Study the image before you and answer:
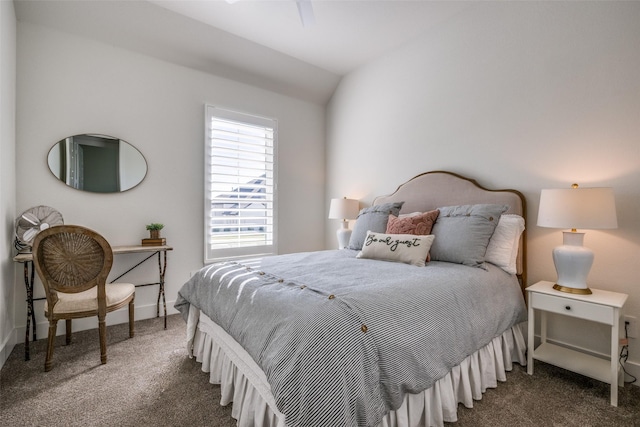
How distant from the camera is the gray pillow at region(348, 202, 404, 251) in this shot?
2.78 m

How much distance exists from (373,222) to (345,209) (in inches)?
36.3

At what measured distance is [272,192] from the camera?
395 centimetres

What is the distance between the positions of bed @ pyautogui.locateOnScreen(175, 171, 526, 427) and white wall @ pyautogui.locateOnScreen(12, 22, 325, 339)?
4.30 feet

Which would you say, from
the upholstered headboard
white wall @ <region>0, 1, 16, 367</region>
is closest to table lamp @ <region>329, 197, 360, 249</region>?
the upholstered headboard

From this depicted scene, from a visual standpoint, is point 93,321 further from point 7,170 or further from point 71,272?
point 7,170

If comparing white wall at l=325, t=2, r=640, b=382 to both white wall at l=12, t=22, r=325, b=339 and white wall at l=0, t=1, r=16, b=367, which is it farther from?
white wall at l=0, t=1, r=16, b=367

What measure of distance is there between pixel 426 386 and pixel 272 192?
304 centimetres

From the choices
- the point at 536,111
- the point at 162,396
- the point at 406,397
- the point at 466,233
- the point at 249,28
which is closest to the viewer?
the point at 406,397

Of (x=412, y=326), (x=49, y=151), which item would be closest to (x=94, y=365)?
(x=49, y=151)

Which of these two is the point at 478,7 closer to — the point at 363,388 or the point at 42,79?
the point at 363,388

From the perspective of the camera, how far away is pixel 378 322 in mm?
1249

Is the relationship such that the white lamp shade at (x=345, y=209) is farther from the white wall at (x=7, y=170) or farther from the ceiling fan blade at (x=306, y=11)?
the white wall at (x=7, y=170)

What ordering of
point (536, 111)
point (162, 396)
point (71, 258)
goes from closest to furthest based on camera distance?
point (162, 396), point (71, 258), point (536, 111)

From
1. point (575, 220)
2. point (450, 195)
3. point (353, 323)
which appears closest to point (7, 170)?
point (353, 323)
